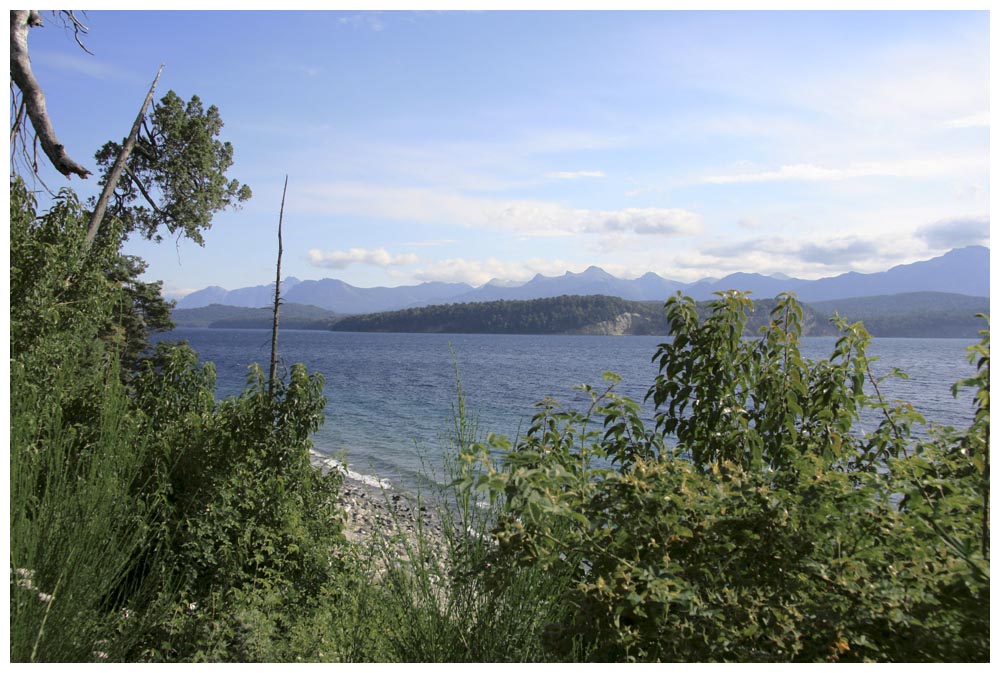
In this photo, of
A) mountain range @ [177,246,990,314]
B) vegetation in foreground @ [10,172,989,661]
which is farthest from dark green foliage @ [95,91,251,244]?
vegetation in foreground @ [10,172,989,661]

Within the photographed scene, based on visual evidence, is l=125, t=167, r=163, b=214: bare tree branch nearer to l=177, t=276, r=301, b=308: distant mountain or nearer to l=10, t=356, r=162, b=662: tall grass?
l=10, t=356, r=162, b=662: tall grass

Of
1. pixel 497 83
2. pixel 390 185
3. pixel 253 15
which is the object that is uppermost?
pixel 253 15

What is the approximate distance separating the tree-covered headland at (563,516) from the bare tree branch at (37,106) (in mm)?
131

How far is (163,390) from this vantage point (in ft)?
13.7

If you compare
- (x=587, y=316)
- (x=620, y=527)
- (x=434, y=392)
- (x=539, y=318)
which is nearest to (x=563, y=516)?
(x=620, y=527)

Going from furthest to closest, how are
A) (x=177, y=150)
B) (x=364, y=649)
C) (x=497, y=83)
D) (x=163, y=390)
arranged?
(x=177, y=150)
(x=163, y=390)
(x=497, y=83)
(x=364, y=649)

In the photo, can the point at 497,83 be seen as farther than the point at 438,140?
No

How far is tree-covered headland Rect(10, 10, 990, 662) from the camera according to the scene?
157 centimetres

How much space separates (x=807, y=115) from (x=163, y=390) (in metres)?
3.88

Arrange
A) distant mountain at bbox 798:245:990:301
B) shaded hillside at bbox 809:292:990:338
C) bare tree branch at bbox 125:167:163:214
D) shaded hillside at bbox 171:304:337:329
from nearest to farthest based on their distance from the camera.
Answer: bare tree branch at bbox 125:167:163:214 < shaded hillside at bbox 809:292:990:338 < distant mountain at bbox 798:245:990:301 < shaded hillside at bbox 171:304:337:329

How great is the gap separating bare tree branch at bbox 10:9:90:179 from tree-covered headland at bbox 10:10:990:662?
0.43 ft

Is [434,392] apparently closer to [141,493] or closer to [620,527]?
[141,493]

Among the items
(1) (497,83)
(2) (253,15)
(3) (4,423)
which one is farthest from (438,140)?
(3) (4,423)

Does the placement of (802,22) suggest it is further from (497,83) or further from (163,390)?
(163,390)
